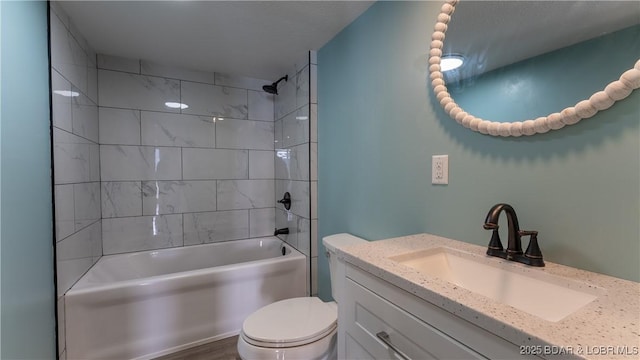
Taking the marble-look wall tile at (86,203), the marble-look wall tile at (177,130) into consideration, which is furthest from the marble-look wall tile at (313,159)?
the marble-look wall tile at (86,203)

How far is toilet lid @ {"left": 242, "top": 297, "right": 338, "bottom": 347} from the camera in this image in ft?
4.17

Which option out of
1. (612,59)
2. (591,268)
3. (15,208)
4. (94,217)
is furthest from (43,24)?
(591,268)

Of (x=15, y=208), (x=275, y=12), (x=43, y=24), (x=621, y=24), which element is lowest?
(x=15, y=208)

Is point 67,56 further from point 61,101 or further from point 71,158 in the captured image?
point 71,158

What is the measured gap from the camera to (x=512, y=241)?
2.81ft

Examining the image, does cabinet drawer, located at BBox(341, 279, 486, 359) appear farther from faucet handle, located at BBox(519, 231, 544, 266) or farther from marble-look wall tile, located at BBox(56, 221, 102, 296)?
marble-look wall tile, located at BBox(56, 221, 102, 296)

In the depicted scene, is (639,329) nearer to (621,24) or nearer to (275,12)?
(621,24)

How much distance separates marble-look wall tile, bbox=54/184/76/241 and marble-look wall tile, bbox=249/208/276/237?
4.73 ft

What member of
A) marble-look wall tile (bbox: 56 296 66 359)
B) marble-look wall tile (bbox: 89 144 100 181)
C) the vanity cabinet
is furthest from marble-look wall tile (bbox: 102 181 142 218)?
the vanity cabinet

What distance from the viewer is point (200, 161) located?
265 cm

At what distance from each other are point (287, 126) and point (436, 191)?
175 centimetres

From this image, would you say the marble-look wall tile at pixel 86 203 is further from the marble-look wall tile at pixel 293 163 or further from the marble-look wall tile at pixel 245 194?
the marble-look wall tile at pixel 293 163

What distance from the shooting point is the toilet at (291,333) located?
1240mm

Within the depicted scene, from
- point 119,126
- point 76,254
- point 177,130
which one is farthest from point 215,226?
point 119,126
